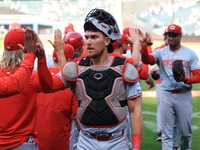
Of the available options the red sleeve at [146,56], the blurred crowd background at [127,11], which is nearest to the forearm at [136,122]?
the red sleeve at [146,56]

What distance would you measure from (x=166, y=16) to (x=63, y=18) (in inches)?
424

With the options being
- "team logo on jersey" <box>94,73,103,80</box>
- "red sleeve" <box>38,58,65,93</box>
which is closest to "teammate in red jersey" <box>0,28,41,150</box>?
"red sleeve" <box>38,58,65,93</box>

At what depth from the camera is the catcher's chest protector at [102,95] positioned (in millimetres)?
3377

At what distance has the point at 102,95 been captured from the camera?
11.1ft

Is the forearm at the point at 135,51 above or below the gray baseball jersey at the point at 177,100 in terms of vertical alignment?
above

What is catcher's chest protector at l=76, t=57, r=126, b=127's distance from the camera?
11.1ft

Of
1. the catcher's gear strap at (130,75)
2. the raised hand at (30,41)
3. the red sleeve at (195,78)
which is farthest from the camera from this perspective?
the red sleeve at (195,78)

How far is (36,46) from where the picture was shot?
9.90 ft

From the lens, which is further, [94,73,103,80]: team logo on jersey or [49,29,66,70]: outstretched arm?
[49,29,66,70]: outstretched arm

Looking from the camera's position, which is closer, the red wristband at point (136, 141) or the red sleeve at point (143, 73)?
the red wristband at point (136, 141)

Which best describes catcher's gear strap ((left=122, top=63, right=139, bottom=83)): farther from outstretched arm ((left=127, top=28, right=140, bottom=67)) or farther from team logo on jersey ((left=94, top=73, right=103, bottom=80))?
outstretched arm ((left=127, top=28, right=140, bottom=67))

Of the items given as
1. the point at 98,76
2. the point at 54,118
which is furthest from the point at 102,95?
the point at 54,118

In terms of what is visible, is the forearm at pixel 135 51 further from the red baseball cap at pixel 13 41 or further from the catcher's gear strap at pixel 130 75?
the red baseball cap at pixel 13 41

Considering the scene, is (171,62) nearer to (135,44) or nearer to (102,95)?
(135,44)
